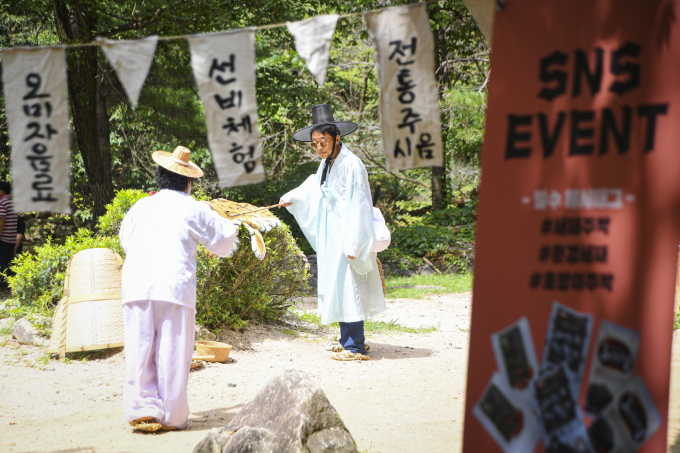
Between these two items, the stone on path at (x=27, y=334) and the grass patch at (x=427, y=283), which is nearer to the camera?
the stone on path at (x=27, y=334)

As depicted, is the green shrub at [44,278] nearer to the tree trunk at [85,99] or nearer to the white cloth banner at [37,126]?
the tree trunk at [85,99]

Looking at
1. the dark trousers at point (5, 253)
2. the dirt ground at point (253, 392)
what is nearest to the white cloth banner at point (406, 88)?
the dirt ground at point (253, 392)

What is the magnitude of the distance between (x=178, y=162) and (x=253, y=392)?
2068mm

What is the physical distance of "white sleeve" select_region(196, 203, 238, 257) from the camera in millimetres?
4270

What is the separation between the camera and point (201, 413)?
4574mm

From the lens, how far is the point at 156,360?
13.5ft

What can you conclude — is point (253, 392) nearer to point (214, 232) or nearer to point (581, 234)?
point (214, 232)

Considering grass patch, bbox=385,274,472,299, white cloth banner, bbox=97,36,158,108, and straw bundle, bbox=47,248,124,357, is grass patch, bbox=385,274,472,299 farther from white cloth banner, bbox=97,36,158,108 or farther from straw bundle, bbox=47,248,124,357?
white cloth banner, bbox=97,36,158,108

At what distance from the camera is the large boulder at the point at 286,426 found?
3.24m

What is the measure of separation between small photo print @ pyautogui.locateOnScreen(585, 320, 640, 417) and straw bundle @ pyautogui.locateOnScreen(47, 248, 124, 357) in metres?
4.63

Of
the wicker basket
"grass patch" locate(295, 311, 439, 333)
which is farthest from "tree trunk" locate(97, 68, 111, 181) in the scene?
the wicker basket

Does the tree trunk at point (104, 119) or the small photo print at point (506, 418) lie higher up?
the tree trunk at point (104, 119)

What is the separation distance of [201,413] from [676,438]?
3.29 meters

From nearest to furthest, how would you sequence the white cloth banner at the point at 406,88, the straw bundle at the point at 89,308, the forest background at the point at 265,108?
the white cloth banner at the point at 406,88 → the straw bundle at the point at 89,308 → the forest background at the point at 265,108
